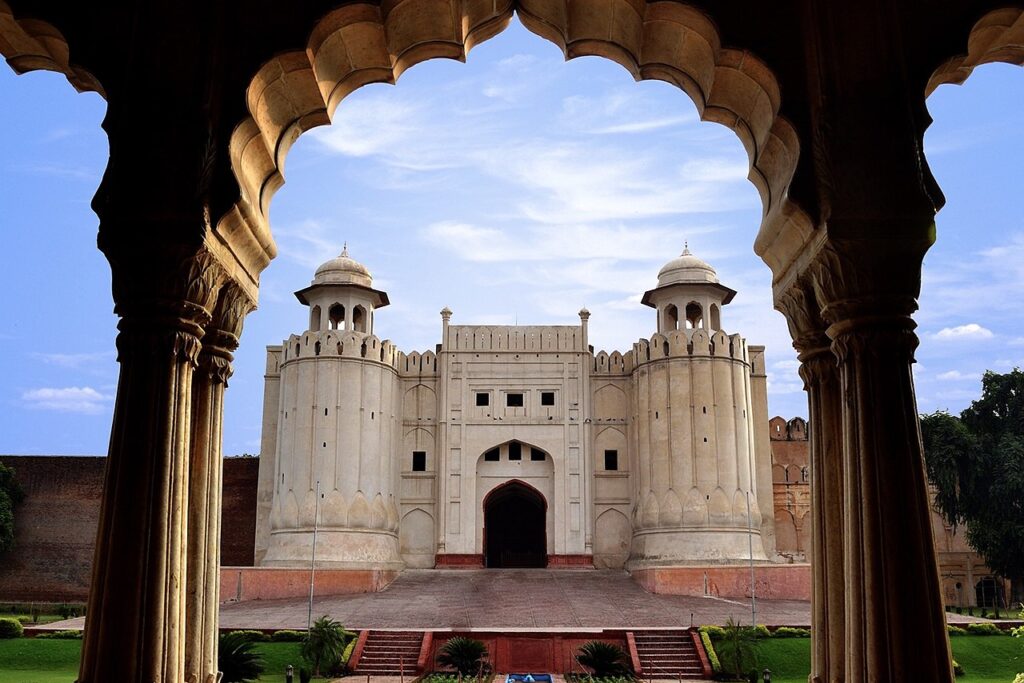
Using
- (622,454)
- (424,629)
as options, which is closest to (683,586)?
(622,454)

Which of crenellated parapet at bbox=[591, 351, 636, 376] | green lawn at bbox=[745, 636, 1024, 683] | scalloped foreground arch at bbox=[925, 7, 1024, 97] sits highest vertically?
crenellated parapet at bbox=[591, 351, 636, 376]

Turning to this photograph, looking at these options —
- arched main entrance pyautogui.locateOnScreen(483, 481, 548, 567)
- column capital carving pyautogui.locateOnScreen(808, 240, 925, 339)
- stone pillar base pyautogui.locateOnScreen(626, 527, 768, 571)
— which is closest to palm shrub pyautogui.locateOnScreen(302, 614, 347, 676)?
stone pillar base pyautogui.locateOnScreen(626, 527, 768, 571)

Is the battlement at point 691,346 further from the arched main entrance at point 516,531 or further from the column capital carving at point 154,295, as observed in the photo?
the column capital carving at point 154,295

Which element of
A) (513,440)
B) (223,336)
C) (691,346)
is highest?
(691,346)

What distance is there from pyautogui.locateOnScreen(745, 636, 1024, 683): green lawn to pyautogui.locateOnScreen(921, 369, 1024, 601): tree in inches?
511

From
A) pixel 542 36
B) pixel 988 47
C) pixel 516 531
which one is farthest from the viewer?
pixel 516 531

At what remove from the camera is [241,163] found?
521 centimetres

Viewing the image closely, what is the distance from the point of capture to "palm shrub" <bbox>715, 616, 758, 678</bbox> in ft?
54.9

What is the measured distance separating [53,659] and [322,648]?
4691mm

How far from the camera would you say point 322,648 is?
1686 centimetres

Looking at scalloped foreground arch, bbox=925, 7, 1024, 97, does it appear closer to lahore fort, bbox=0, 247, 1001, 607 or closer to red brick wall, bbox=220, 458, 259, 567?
lahore fort, bbox=0, 247, 1001, 607

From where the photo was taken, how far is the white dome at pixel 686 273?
3198 cm

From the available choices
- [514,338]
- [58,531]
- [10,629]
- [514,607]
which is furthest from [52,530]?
[514,607]

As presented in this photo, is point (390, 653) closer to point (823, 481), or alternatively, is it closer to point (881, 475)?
point (823, 481)
